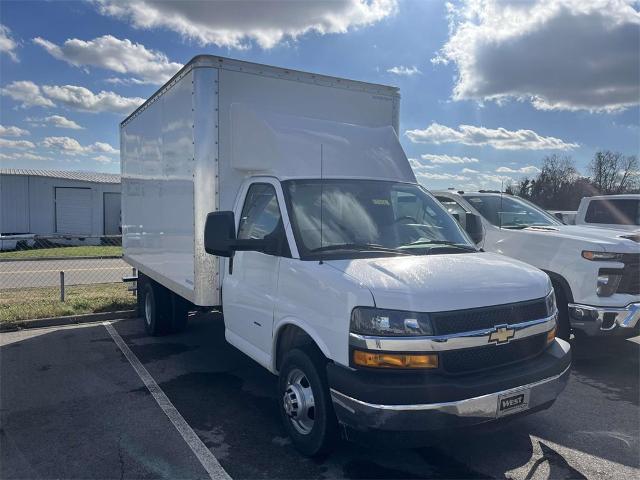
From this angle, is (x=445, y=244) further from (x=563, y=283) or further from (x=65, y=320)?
(x=65, y=320)

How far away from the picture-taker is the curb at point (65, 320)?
821 centimetres

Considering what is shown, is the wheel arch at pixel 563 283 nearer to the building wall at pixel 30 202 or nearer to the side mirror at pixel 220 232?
the side mirror at pixel 220 232

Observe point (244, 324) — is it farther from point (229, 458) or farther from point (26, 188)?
point (26, 188)

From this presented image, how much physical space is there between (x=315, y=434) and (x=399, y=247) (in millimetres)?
1561

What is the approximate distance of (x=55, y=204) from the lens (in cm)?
2584

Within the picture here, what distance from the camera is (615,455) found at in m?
4.06

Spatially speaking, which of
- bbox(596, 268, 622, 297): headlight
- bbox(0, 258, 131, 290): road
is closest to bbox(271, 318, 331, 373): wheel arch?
bbox(596, 268, 622, 297): headlight

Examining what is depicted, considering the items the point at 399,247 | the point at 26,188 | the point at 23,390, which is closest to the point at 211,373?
the point at 23,390

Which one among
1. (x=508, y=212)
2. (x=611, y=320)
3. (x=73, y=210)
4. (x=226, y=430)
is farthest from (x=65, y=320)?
(x=73, y=210)

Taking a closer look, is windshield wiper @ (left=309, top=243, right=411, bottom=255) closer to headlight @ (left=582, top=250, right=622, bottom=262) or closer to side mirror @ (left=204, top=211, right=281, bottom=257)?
side mirror @ (left=204, top=211, right=281, bottom=257)

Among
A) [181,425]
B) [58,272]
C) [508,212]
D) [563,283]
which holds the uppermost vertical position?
[508,212]

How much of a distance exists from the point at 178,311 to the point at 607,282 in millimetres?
5675

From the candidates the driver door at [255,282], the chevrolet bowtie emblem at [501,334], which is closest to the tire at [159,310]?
the driver door at [255,282]

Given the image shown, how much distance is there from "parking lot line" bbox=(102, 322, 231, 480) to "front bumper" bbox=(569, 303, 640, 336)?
4.57 metres
